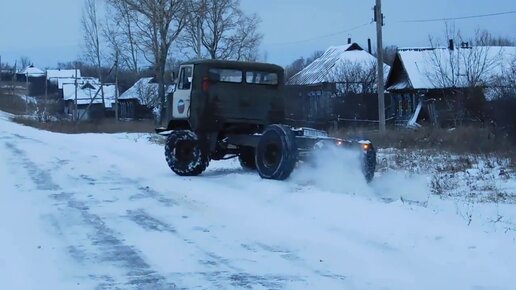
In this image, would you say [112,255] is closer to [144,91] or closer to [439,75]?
[439,75]

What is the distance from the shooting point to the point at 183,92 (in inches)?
630

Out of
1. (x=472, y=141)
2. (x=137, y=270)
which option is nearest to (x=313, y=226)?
(x=137, y=270)

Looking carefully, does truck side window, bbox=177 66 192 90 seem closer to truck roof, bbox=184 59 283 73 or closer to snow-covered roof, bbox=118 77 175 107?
truck roof, bbox=184 59 283 73

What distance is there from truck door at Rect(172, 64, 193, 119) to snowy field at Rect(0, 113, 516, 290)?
1.78 metres

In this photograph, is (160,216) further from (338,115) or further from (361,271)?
(338,115)

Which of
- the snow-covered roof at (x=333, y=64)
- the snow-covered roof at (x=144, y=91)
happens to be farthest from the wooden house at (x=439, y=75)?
the snow-covered roof at (x=144, y=91)

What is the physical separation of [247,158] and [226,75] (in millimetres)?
2161

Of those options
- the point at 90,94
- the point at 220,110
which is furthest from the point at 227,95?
the point at 90,94

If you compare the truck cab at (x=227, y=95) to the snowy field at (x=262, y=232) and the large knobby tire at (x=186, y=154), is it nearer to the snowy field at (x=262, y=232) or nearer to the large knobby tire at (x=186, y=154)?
the large knobby tire at (x=186, y=154)

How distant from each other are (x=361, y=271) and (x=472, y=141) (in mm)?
16352

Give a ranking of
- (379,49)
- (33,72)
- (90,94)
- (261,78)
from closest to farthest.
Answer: (261,78) → (379,49) → (90,94) → (33,72)

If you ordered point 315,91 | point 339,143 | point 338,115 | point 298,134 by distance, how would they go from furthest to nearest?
point 315,91, point 338,115, point 298,134, point 339,143

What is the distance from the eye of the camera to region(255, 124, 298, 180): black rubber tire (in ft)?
44.9

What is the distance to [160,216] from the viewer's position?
10523mm
